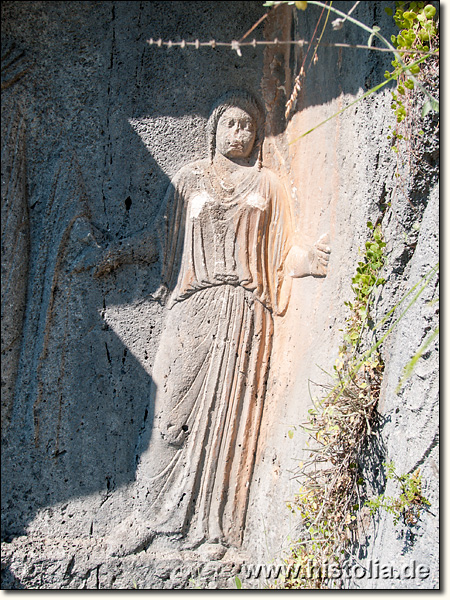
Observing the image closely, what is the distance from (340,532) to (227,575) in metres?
0.68

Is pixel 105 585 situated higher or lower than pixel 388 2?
lower

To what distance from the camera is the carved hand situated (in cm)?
361

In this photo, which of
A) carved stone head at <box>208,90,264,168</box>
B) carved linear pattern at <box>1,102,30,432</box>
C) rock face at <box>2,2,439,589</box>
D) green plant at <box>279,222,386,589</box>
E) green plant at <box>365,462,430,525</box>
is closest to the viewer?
green plant at <box>365,462,430,525</box>

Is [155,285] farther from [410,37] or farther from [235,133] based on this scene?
[410,37]

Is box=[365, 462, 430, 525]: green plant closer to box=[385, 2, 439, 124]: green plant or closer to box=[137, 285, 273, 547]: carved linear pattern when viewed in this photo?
box=[137, 285, 273, 547]: carved linear pattern

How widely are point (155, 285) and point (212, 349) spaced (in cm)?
47

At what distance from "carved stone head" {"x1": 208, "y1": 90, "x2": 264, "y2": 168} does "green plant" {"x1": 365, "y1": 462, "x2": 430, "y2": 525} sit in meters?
1.81

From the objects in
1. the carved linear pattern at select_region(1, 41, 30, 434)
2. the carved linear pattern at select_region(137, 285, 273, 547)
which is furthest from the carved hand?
the carved linear pattern at select_region(1, 41, 30, 434)

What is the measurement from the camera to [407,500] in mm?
2971

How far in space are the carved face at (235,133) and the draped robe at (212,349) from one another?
141 mm

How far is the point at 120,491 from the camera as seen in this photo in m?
3.76

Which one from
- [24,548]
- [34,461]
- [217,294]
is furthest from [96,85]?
[24,548]

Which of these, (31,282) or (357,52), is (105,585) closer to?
(31,282)

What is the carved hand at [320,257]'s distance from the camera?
361cm
